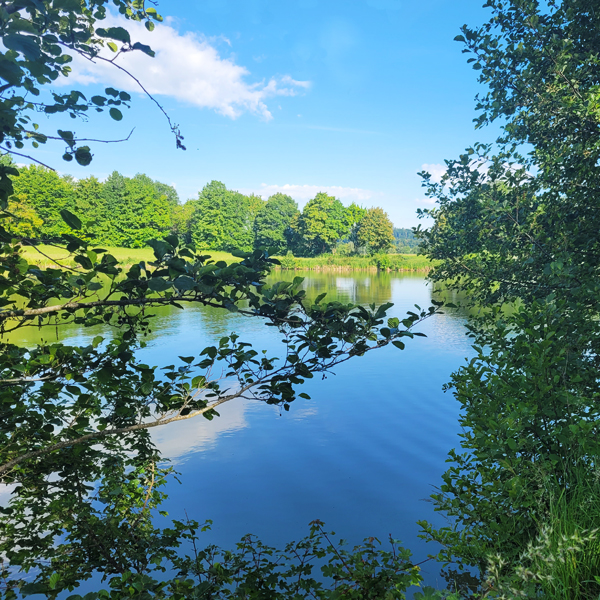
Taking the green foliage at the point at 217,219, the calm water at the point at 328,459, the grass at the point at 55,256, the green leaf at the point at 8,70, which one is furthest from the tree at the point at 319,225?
the green leaf at the point at 8,70

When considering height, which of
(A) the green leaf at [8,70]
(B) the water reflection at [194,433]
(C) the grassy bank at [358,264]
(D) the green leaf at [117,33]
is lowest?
(B) the water reflection at [194,433]

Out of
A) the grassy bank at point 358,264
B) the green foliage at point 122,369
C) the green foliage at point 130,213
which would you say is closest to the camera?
the green foliage at point 122,369

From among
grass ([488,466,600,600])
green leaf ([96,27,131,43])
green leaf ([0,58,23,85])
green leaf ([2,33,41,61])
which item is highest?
green leaf ([96,27,131,43])

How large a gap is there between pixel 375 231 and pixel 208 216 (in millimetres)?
30125

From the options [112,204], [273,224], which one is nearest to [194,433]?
[112,204]

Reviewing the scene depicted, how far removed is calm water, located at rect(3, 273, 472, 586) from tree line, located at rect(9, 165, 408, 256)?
36.3m

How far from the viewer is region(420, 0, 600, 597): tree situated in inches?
119

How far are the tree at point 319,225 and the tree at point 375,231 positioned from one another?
4924mm

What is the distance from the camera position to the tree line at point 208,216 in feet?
179

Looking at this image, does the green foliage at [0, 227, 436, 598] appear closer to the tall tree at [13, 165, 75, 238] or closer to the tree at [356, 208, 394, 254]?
the tall tree at [13, 165, 75, 238]

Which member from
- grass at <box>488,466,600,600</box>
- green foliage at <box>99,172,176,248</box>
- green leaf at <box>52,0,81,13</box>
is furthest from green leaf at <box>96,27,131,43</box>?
green foliage at <box>99,172,176,248</box>

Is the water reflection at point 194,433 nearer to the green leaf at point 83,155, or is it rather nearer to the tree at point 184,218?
the green leaf at point 83,155

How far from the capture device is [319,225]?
75.6 metres

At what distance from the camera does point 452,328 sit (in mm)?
19016
